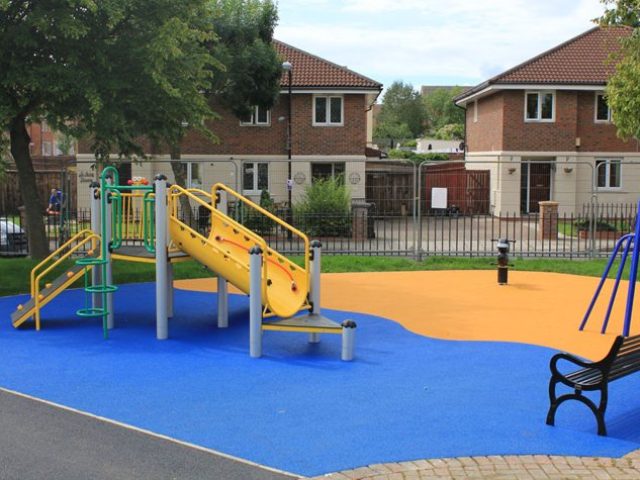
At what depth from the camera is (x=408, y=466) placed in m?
6.08

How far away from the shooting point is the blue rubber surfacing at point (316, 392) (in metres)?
6.61

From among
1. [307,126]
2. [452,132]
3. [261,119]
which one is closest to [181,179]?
[261,119]

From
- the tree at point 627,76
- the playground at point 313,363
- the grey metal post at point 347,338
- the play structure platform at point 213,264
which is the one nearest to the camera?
the playground at point 313,363

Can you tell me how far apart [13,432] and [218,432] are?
1785mm

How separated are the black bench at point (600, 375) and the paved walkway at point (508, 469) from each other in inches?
26.0

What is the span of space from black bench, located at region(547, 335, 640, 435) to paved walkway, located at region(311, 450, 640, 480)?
66 cm

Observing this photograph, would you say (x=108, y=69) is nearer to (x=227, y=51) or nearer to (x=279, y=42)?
(x=227, y=51)

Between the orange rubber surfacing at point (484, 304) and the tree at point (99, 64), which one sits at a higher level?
the tree at point (99, 64)

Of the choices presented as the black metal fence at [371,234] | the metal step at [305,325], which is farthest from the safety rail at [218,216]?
the black metal fence at [371,234]

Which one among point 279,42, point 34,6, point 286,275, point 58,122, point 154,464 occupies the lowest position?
point 154,464

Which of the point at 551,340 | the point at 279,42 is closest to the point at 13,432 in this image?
the point at 551,340

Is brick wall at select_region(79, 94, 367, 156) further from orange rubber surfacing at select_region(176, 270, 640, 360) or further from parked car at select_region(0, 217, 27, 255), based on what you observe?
orange rubber surfacing at select_region(176, 270, 640, 360)

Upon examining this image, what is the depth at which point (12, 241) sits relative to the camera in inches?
834

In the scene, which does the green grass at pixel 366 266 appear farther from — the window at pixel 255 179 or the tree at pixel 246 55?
the window at pixel 255 179
